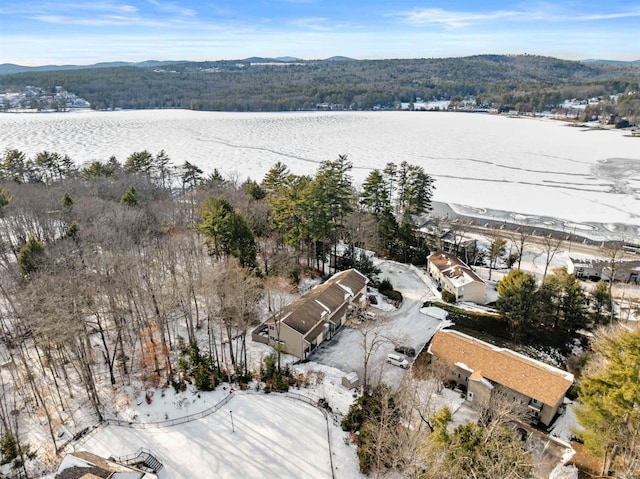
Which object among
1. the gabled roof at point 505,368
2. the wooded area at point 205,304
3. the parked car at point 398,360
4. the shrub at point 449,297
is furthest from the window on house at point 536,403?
the shrub at point 449,297

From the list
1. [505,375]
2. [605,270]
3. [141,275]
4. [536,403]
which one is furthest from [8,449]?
[605,270]

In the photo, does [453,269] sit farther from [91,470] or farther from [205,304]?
[91,470]

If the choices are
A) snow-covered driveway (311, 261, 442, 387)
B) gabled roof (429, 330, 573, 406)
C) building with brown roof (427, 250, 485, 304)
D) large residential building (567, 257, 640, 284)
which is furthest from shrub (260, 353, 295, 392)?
large residential building (567, 257, 640, 284)

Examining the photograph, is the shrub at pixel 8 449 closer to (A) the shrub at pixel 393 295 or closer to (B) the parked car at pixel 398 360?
(B) the parked car at pixel 398 360

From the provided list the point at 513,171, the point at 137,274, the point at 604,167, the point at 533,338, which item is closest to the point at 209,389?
the point at 137,274

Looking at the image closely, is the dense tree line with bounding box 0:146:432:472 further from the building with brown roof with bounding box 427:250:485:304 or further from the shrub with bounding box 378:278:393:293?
the building with brown roof with bounding box 427:250:485:304

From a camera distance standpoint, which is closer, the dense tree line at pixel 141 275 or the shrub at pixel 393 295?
the dense tree line at pixel 141 275
